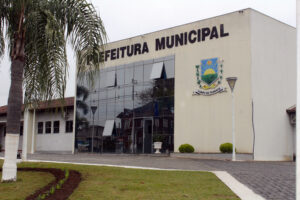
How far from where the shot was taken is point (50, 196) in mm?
8383

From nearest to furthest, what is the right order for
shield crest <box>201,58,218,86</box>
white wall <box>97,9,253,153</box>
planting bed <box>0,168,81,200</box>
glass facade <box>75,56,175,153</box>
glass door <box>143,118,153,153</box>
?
1. planting bed <box>0,168,81,200</box>
2. white wall <box>97,9,253,153</box>
3. shield crest <box>201,58,218,86</box>
4. glass facade <box>75,56,175,153</box>
5. glass door <box>143,118,153,153</box>

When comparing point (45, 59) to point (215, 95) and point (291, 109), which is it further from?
point (291, 109)

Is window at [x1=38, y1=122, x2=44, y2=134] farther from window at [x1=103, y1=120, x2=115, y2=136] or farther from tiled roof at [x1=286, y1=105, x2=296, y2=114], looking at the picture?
tiled roof at [x1=286, y1=105, x2=296, y2=114]

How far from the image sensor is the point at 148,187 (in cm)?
960

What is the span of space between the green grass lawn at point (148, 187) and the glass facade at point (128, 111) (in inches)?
641

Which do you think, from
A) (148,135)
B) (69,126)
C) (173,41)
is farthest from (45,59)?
(69,126)

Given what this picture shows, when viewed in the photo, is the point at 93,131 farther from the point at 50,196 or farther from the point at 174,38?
the point at 50,196

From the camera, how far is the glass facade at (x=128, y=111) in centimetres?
2864

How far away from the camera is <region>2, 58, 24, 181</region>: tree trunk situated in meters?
10.9

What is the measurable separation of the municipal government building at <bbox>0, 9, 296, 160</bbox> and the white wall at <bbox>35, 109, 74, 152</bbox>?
18.0ft

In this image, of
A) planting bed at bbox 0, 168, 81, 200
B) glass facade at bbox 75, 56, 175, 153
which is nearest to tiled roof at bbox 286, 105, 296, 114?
glass facade at bbox 75, 56, 175, 153

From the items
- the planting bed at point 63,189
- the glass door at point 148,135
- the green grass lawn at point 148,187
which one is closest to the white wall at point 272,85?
the glass door at point 148,135

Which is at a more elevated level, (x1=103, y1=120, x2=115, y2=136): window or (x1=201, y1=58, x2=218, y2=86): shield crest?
(x1=201, y1=58, x2=218, y2=86): shield crest

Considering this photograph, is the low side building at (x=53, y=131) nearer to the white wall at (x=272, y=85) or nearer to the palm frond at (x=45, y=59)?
the white wall at (x=272, y=85)
